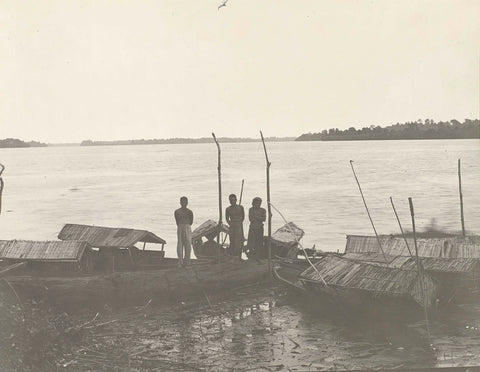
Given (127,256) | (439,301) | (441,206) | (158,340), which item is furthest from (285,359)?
(441,206)

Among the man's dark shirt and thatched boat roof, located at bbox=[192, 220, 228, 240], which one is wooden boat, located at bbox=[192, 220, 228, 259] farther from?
the man's dark shirt

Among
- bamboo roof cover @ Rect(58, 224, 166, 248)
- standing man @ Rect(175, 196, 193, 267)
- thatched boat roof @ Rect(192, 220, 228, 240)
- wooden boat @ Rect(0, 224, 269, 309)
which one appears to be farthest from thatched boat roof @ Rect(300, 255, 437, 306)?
bamboo roof cover @ Rect(58, 224, 166, 248)

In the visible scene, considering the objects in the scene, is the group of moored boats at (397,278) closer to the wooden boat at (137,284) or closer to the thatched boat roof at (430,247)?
the thatched boat roof at (430,247)

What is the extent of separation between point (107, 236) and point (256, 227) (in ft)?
11.1

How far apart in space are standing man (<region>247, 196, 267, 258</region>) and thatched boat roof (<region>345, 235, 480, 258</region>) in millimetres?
2076

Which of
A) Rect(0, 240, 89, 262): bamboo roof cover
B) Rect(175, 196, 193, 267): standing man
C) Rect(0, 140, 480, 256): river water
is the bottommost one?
Rect(0, 140, 480, 256): river water

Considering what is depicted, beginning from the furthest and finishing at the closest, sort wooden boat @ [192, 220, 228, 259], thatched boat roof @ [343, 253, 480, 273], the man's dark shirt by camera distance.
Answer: wooden boat @ [192, 220, 228, 259] → the man's dark shirt → thatched boat roof @ [343, 253, 480, 273]

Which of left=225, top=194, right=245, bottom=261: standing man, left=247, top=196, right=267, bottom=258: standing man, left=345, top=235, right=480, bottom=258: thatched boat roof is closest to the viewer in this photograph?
left=345, top=235, right=480, bottom=258: thatched boat roof

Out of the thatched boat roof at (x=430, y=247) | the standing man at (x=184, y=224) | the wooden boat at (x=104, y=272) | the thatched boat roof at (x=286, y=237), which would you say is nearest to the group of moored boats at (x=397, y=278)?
the thatched boat roof at (x=430, y=247)

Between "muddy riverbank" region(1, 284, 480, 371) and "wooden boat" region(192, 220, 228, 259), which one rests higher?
"wooden boat" region(192, 220, 228, 259)

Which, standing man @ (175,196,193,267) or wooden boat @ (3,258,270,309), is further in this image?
standing man @ (175,196,193,267)

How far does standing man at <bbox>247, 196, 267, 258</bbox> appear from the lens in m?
13.6

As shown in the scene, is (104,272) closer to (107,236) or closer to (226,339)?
(107,236)

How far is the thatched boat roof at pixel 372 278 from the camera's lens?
390 inches
